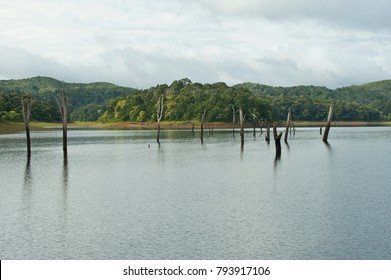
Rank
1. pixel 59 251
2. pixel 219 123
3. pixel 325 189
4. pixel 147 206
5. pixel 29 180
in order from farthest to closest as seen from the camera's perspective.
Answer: pixel 219 123 < pixel 29 180 < pixel 325 189 < pixel 147 206 < pixel 59 251

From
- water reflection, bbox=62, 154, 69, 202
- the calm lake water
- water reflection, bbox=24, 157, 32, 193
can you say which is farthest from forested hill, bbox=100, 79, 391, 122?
the calm lake water

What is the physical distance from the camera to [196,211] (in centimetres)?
2506

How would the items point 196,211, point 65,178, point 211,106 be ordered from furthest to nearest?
point 211,106, point 65,178, point 196,211

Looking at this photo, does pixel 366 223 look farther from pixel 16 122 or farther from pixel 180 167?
pixel 16 122

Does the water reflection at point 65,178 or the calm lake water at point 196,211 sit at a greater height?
the calm lake water at point 196,211

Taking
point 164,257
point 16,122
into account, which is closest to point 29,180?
point 164,257

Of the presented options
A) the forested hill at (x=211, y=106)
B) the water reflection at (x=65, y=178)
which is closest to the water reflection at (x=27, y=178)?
the water reflection at (x=65, y=178)

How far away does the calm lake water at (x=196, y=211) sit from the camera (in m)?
18.6

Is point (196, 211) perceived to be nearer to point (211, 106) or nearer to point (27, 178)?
point (27, 178)

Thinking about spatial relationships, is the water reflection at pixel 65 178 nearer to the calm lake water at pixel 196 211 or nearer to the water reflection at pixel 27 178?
the calm lake water at pixel 196 211

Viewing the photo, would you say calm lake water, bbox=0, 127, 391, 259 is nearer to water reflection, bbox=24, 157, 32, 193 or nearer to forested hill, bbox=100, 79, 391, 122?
water reflection, bbox=24, 157, 32, 193

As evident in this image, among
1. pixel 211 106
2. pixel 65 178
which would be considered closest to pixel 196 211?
pixel 65 178

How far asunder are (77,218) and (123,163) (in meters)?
25.4
